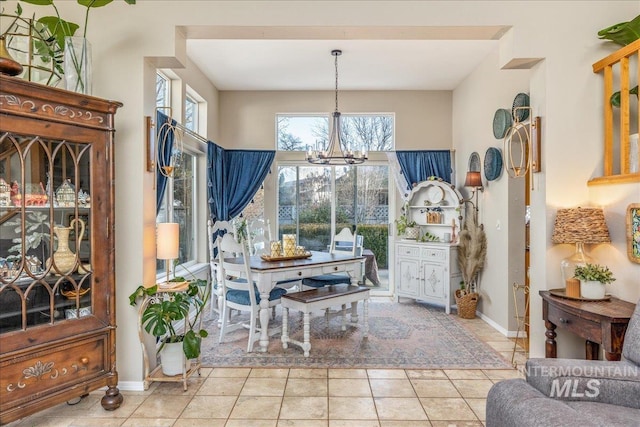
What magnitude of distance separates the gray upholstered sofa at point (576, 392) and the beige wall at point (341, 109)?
14.0 feet

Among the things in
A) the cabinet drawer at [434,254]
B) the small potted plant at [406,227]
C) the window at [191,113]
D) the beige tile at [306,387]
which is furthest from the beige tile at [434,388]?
the window at [191,113]

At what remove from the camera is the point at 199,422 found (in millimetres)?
2410

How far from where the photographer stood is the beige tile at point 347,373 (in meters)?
3.06

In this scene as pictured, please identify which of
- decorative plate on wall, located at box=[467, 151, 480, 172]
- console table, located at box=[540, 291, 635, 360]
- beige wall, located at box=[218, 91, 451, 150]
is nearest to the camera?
console table, located at box=[540, 291, 635, 360]

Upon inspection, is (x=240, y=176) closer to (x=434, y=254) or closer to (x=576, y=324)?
(x=434, y=254)

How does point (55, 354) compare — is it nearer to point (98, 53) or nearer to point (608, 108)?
point (98, 53)

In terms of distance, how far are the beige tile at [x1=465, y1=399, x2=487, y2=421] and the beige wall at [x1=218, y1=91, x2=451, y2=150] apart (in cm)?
383

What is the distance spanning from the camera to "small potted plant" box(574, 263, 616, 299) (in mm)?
2385

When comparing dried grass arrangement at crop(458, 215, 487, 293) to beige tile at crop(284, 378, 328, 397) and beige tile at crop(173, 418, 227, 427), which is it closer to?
beige tile at crop(284, 378, 328, 397)


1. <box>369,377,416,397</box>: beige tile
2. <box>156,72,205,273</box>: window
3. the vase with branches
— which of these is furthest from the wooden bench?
the vase with branches

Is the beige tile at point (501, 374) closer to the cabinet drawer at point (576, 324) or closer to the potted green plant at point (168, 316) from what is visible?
the cabinet drawer at point (576, 324)

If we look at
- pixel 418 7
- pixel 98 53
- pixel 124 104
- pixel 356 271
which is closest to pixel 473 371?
pixel 356 271

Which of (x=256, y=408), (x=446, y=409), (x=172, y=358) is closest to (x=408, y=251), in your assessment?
(x=446, y=409)

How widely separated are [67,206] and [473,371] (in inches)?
124
